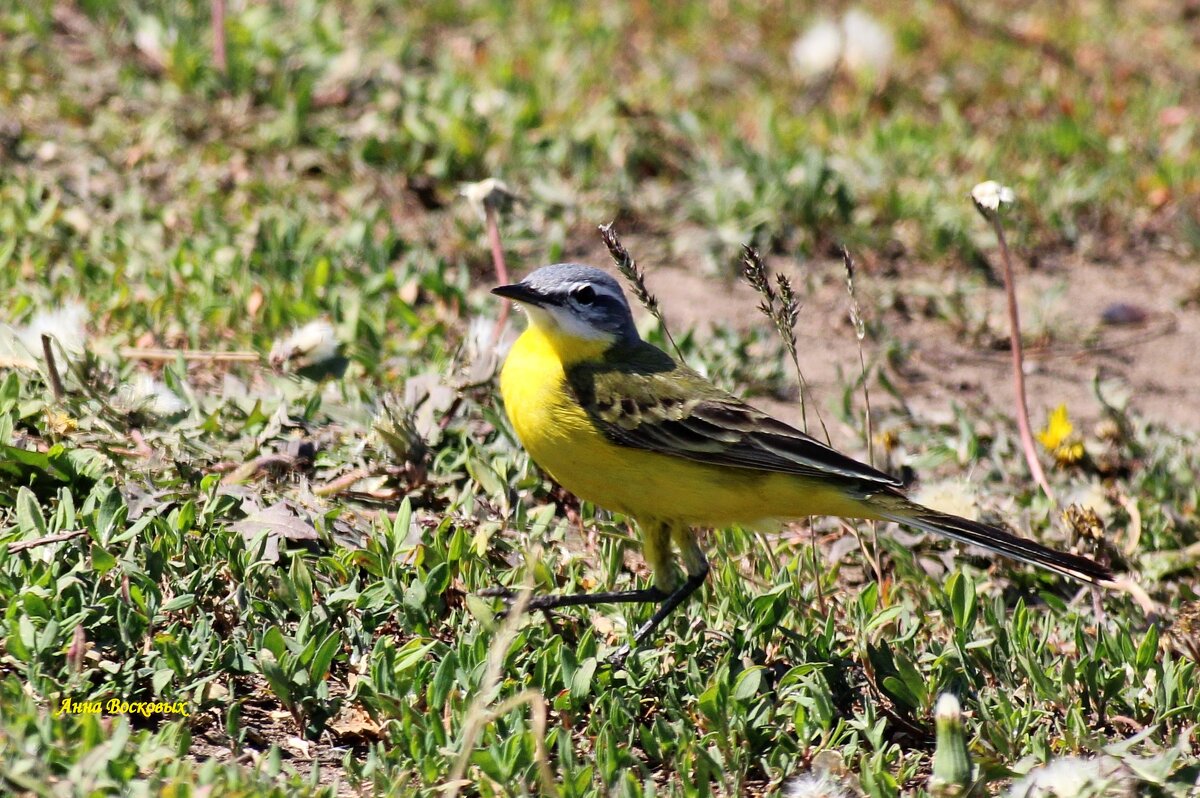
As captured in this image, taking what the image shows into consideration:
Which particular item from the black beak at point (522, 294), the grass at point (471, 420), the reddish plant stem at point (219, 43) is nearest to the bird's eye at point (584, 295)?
the black beak at point (522, 294)

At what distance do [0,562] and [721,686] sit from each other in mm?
2423

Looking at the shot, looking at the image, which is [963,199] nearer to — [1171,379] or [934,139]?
[934,139]

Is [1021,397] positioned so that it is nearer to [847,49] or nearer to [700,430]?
[700,430]

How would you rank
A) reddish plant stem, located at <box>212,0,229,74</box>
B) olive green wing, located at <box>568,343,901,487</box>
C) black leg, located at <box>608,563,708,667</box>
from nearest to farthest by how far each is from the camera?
black leg, located at <box>608,563,708,667</box> < olive green wing, located at <box>568,343,901,487</box> < reddish plant stem, located at <box>212,0,229,74</box>

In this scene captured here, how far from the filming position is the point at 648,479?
202 inches

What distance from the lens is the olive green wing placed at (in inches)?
201

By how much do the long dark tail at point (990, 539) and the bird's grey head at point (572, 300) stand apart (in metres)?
1.26

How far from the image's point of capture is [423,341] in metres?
7.05

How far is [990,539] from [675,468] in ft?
3.71

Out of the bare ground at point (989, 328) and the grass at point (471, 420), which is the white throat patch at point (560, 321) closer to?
the grass at point (471, 420)

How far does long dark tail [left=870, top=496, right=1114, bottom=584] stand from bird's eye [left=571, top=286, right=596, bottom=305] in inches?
51.9

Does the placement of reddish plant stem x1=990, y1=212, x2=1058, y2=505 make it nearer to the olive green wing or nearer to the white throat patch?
the olive green wing

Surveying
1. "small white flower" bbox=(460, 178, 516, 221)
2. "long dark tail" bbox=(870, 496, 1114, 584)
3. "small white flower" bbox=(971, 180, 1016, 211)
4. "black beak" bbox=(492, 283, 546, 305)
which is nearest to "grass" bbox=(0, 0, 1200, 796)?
"long dark tail" bbox=(870, 496, 1114, 584)

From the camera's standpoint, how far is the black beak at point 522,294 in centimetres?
525
